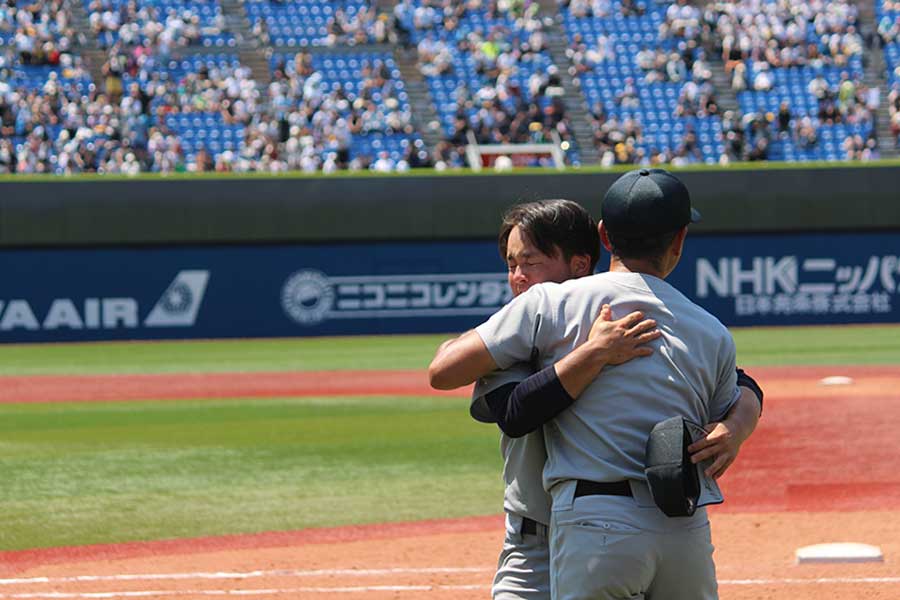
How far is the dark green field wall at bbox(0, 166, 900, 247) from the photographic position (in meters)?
24.9

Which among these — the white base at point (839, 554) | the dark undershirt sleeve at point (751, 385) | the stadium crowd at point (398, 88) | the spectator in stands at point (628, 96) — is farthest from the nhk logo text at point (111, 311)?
the dark undershirt sleeve at point (751, 385)

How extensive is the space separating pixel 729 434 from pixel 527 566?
715 mm

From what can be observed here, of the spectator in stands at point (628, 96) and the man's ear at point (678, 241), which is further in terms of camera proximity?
the spectator in stands at point (628, 96)

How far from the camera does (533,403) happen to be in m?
3.34

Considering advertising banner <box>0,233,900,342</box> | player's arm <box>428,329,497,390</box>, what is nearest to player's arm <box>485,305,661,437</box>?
player's arm <box>428,329,497,390</box>

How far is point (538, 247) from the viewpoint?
12.5 feet

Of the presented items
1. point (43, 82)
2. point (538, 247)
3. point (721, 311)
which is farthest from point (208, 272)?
point (538, 247)

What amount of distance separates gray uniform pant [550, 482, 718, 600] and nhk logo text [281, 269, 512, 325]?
22944 mm

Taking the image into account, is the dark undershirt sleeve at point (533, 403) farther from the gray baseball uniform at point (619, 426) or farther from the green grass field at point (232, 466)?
the green grass field at point (232, 466)

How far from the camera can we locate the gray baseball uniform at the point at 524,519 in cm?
366

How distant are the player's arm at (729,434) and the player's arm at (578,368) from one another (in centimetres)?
27

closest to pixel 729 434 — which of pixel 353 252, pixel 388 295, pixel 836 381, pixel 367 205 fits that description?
pixel 836 381

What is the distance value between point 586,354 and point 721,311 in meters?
24.9

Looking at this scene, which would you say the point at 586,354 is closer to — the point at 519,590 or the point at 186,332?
the point at 519,590
